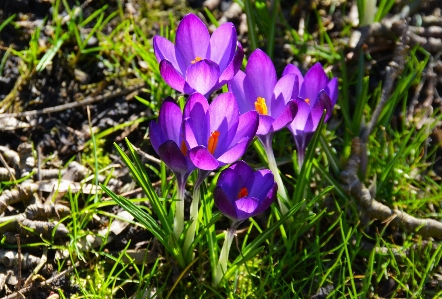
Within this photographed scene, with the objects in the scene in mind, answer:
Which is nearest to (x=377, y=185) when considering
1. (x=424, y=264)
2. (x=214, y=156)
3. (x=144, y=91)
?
(x=424, y=264)

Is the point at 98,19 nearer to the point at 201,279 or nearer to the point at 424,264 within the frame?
the point at 201,279

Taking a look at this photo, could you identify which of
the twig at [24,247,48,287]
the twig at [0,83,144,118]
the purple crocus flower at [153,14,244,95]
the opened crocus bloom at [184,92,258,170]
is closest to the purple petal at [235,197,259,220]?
the opened crocus bloom at [184,92,258,170]

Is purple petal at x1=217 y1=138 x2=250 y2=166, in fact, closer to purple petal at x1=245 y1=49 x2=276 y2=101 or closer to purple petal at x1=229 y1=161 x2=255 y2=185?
purple petal at x1=229 y1=161 x2=255 y2=185

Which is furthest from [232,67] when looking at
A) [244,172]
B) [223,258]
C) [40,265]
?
[40,265]

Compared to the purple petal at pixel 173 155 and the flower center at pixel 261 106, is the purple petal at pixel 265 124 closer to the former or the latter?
the flower center at pixel 261 106

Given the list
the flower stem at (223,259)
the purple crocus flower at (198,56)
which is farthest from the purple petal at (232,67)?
the flower stem at (223,259)
